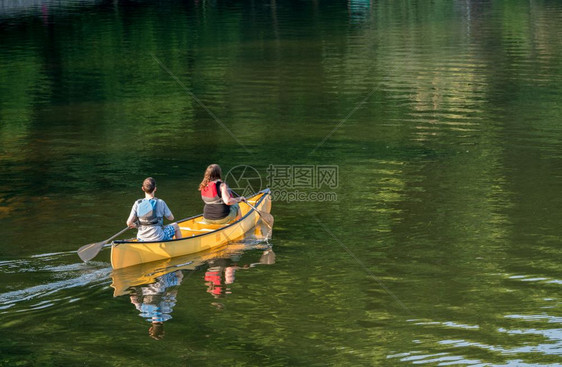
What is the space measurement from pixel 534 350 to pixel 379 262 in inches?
201

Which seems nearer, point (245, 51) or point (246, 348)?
point (246, 348)

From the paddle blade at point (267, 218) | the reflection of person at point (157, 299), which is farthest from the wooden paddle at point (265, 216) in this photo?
the reflection of person at point (157, 299)

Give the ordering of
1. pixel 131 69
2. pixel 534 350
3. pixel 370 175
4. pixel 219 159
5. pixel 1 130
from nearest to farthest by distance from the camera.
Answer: pixel 534 350 → pixel 370 175 → pixel 219 159 → pixel 1 130 → pixel 131 69

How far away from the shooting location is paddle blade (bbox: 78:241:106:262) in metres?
18.7

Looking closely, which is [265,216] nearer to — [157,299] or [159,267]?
[159,267]

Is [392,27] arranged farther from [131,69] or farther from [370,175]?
[370,175]

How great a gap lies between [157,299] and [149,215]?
7.79 ft

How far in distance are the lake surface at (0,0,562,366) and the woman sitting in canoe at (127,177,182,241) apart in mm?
942

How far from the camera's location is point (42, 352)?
14.7 metres

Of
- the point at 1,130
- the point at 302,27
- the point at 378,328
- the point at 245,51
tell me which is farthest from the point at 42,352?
the point at 302,27

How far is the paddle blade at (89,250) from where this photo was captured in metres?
18.7
